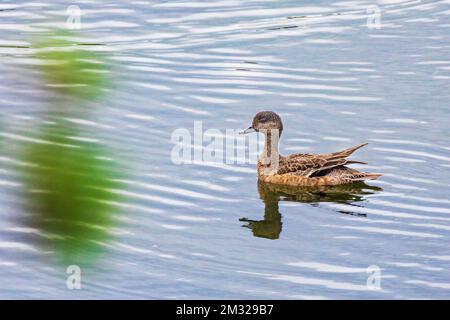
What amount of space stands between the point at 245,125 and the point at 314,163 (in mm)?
1910

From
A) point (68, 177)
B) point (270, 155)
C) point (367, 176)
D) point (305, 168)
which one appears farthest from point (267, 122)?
point (68, 177)

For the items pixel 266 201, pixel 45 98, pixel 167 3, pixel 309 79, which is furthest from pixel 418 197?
pixel 167 3

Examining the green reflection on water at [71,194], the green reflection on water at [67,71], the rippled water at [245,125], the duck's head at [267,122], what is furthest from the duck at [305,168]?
the green reflection on water at [71,194]

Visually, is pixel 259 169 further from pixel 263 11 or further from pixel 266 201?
pixel 263 11

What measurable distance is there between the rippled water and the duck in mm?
211

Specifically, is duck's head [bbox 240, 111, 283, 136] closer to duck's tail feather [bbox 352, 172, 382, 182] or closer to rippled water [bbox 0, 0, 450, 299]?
rippled water [bbox 0, 0, 450, 299]

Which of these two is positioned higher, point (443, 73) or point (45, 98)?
point (443, 73)

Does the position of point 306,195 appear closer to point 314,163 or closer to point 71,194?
point 314,163

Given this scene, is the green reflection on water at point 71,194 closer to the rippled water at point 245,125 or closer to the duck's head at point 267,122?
the rippled water at point 245,125

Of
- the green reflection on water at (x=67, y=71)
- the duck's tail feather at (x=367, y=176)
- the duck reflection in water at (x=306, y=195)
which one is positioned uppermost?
the duck's tail feather at (x=367, y=176)

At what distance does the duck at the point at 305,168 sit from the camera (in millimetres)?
12336

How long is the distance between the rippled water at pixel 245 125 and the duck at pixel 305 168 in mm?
211

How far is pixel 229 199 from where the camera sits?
1138 cm

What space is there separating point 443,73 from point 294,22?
406 centimetres
